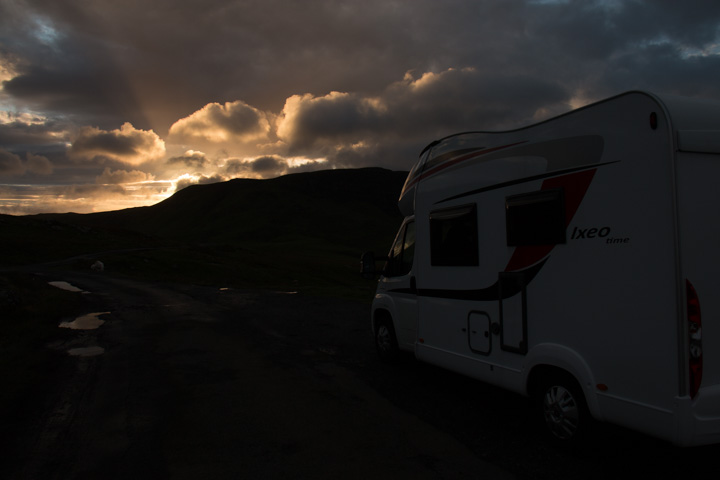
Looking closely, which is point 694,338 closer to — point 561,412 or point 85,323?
point 561,412

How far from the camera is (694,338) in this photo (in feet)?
14.6

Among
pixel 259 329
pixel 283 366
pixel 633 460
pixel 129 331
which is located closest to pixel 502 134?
pixel 633 460

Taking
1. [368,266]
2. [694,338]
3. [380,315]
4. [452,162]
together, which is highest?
[452,162]

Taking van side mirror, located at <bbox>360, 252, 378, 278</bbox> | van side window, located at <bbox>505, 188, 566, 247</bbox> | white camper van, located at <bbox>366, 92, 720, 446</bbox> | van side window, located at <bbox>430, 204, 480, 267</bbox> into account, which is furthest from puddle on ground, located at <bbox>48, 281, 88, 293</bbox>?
van side window, located at <bbox>505, 188, 566, 247</bbox>

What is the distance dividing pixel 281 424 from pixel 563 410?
3199 millimetres

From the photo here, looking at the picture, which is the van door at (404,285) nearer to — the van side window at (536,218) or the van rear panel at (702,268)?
the van side window at (536,218)

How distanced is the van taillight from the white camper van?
1 cm

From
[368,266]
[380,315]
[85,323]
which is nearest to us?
[368,266]

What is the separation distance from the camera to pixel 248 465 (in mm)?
5215

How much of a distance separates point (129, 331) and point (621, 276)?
39.6ft

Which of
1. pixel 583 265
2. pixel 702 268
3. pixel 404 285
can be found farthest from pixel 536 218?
pixel 404 285

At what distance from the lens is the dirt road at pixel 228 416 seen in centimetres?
521

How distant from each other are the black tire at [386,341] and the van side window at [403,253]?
3.07ft

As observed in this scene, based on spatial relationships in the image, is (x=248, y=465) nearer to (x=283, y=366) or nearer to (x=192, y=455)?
(x=192, y=455)
